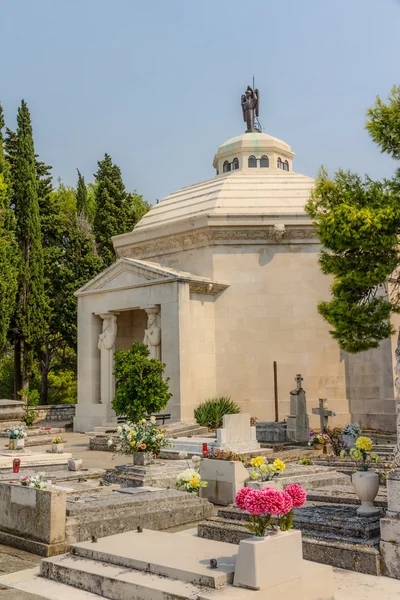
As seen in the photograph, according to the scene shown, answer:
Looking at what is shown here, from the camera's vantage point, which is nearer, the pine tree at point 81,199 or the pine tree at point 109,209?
the pine tree at point 109,209

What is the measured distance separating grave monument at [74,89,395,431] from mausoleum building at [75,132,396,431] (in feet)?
0.14

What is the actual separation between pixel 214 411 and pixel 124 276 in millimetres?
7112

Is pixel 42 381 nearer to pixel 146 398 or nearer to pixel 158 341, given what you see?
pixel 158 341

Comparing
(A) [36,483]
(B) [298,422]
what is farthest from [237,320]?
(A) [36,483]

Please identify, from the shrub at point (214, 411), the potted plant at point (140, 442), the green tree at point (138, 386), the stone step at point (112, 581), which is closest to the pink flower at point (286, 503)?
the stone step at point (112, 581)

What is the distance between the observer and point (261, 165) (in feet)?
111

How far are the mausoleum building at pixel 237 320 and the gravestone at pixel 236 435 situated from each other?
23.6 ft

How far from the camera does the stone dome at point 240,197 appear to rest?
25750mm

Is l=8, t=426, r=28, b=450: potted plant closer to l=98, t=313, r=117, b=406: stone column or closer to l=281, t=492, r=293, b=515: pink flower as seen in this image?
l=98, t=313, r=117, b=406: stone column

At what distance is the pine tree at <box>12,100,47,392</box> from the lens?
1313 inches

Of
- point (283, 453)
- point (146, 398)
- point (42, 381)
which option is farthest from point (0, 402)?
point (42, 381)

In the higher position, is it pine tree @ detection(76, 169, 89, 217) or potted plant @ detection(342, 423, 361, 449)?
pine tree @ detection(76, 169, 89, 217)

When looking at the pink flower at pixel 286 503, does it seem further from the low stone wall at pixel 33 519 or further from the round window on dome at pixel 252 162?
the round window on dome at pixel 252 162

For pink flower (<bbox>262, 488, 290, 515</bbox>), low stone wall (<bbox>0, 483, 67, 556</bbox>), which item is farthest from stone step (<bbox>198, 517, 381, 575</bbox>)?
low stone wall (<bbox>0, 483, 67, 556</bbox>)
